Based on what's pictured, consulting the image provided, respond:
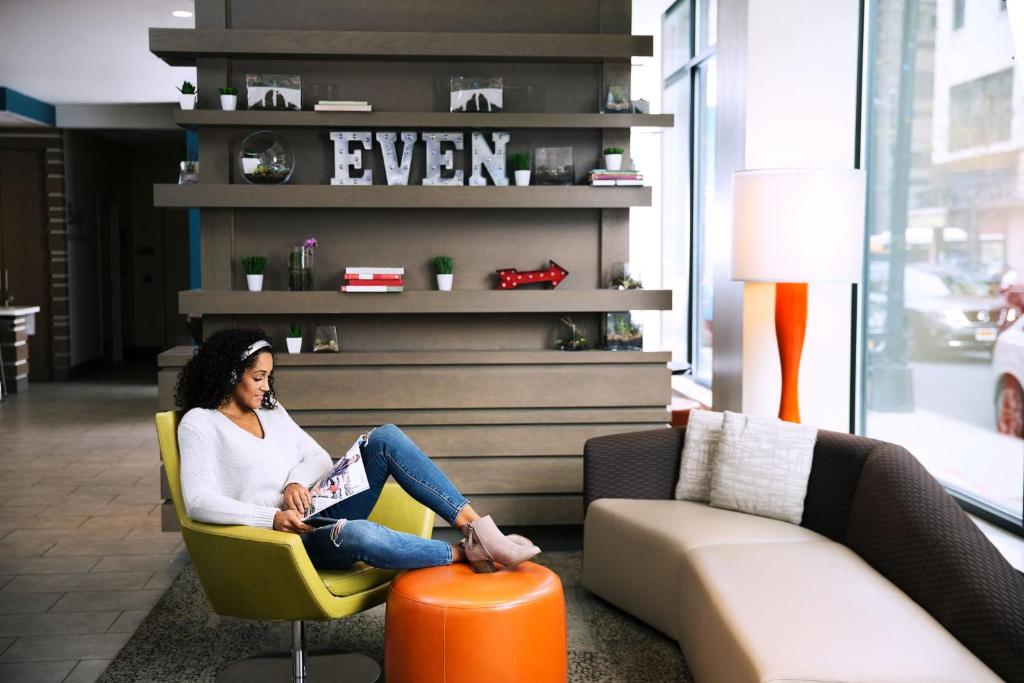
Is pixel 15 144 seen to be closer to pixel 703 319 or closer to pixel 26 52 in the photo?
pixel 26 52

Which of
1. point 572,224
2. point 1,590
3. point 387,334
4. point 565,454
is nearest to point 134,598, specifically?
point 1,590

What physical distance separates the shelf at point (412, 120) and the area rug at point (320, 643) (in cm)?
208

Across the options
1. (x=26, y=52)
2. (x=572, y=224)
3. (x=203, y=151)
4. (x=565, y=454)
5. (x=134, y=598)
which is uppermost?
(x=26, y=52)

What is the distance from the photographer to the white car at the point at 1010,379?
3703mm

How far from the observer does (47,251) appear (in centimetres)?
1112

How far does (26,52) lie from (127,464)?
3845 mm

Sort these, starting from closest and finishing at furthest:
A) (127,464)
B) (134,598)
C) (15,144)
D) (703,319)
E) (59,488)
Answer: (134,598)
(59,488)
(127,464)
(703,319)
(15,144)

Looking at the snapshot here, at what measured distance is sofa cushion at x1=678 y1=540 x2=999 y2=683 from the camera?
2250 millimetres

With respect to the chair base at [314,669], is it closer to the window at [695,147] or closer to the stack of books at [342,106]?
the stack of books at [342,106]

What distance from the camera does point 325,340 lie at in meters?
4.63

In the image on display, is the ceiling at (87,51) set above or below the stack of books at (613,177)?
above

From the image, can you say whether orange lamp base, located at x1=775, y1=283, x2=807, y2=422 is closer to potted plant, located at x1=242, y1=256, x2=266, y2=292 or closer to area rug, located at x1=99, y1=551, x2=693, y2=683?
area rug, located at x1=99, y1=551, x2=693, y2=683

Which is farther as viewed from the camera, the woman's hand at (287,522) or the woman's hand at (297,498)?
the woman's hand at (297,498)

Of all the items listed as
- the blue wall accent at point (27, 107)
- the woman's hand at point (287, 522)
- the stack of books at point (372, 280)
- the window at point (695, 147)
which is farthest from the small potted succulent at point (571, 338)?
the blue wall accent at point (27, 107)
